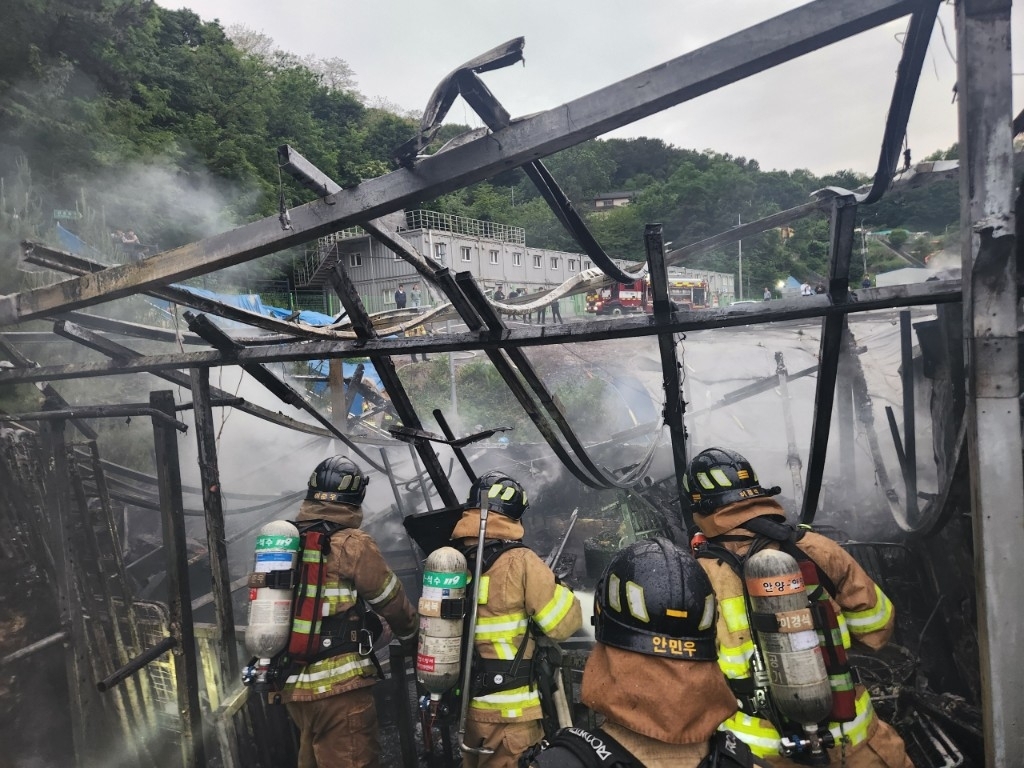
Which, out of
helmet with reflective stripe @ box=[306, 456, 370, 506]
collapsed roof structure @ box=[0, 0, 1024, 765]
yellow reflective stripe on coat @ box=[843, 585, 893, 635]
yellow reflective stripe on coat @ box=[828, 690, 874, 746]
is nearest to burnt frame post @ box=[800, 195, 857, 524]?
collapsed roof structure @ box=[0, 0, 1024, 765]

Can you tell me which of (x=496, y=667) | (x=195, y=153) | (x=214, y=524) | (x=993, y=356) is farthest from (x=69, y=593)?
(x=195, y=153)

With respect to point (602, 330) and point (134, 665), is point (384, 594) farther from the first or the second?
point (602, 330)

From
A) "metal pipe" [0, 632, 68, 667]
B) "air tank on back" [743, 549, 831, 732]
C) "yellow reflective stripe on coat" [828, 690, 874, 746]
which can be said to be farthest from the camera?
"metal pipe" [0, 632, 68, 667]

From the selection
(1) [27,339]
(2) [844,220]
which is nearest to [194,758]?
(1) [27,339]

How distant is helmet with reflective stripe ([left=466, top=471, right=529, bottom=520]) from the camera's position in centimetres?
380

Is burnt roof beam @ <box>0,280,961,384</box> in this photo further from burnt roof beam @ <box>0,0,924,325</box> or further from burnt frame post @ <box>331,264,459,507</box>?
burnt roof beam @ <box>0,0,924,325</box>

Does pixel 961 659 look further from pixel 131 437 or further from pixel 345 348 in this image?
pixel 131 437

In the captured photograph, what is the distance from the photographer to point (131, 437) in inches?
433

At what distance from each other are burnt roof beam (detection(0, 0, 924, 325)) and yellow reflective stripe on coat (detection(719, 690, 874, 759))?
2.96 m

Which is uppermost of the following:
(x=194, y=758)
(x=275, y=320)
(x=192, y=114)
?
(x=192, y=114)

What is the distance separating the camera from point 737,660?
279cm

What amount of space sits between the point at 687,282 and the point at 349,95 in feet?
156

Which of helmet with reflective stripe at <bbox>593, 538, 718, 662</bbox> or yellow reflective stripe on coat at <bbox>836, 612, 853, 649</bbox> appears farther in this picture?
yellow reflective stripe on coat at <bbox>836, 612, 853, 649</bbox>

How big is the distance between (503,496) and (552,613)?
0.84m
